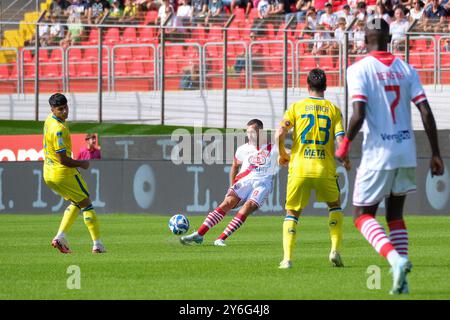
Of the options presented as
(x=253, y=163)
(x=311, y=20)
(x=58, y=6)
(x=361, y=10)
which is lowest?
(x=253, y=163)

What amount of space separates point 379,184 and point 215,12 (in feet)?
69.4

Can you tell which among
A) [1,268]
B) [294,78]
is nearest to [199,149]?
[294,78]

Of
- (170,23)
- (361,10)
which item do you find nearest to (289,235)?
(361,10)

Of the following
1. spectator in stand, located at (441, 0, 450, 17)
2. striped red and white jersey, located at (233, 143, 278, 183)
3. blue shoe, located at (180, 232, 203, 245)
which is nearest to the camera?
blue shoe, located at (180, 232, 203, 245)

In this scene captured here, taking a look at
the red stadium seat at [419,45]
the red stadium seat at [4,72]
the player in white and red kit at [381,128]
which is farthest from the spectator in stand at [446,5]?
the player in white and red kit at [381,128]

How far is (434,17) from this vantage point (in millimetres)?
26016

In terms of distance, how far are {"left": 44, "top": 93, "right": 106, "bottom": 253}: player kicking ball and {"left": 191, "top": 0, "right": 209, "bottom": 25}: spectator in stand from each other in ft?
48.5

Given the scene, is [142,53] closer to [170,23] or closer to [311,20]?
[170,23]

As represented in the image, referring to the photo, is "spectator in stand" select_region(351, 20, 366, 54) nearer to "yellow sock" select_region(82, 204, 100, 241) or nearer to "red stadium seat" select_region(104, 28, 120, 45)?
"red stadium seat" select_region(104, 28, 120, 45)

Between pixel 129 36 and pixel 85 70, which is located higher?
pixel 129 36

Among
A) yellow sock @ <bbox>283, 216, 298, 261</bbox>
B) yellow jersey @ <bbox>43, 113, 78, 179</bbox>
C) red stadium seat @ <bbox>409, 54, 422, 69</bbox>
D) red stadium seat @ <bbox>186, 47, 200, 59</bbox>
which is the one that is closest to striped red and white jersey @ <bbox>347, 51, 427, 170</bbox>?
yellow sock @ <bbox>283, 216, 298, 261</bbox>

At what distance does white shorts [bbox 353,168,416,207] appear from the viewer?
9.95 meters

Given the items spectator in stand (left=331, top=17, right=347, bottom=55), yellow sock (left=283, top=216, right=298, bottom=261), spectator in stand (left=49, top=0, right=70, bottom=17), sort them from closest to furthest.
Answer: yellow sock (left=283, top=216, right=298, bottom=261) < spectator in stand (left=331, top=17, right=347, bottom=55) < spectator in stand (left=49, top=0, right=70, bottom=17)

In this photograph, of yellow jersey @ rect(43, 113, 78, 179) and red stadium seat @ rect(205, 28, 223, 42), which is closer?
yellow jersey @ rect(43, 113, 78, 179)
